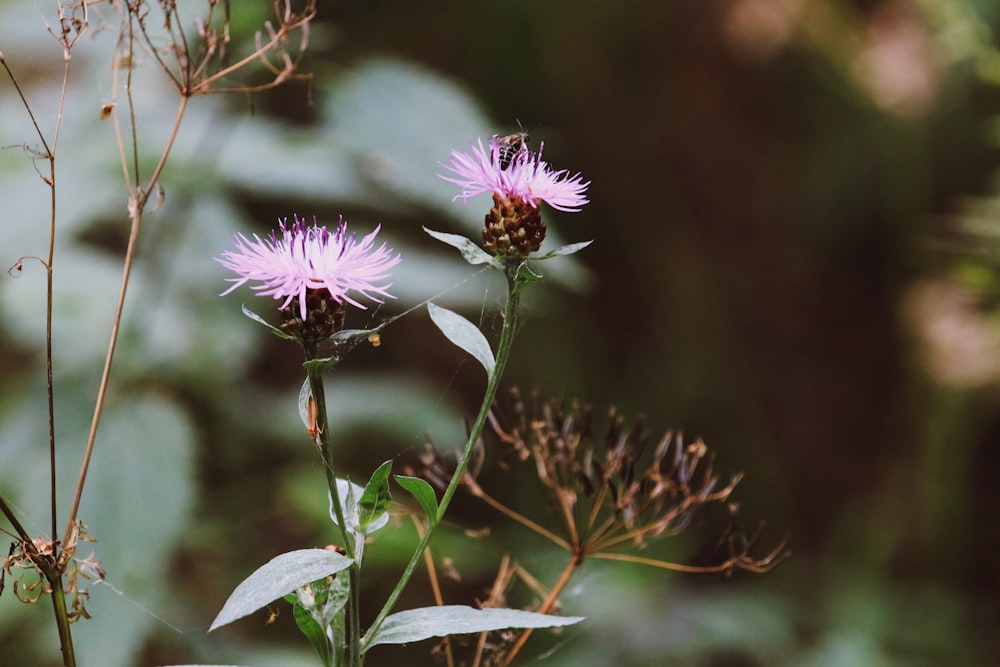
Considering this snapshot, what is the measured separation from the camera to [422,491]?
295 millimetres

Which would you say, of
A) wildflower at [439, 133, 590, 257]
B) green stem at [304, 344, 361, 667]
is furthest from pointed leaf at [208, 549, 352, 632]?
wildflower at [439, 133, 590, 257]

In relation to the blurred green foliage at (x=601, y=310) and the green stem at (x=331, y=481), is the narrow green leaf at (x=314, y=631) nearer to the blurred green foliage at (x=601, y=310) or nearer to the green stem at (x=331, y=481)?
the green stem at (x=331, y=481)

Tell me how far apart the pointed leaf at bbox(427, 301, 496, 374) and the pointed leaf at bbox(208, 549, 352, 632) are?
0.08 metres

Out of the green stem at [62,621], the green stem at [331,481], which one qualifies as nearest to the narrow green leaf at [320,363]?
the green stem at [331,481]

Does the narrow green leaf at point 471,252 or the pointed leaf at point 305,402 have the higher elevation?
the narrow green leaf at point 471,252

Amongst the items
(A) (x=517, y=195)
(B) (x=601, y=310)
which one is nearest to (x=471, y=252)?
(A) (x=517, y=195)

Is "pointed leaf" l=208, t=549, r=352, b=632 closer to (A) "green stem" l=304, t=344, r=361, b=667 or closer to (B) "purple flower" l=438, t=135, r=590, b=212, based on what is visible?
(A) "green stem" l=304, t=344, r=361, b=667

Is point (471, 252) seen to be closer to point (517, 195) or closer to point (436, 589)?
point (517, 195)

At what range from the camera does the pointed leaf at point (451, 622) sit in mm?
273

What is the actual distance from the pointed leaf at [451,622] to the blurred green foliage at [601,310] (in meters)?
0.10

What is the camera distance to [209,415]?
46.5 inches

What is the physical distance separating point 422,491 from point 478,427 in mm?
33

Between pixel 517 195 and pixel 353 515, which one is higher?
pixel 517 195

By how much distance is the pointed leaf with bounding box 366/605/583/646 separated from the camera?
0.89 ft
